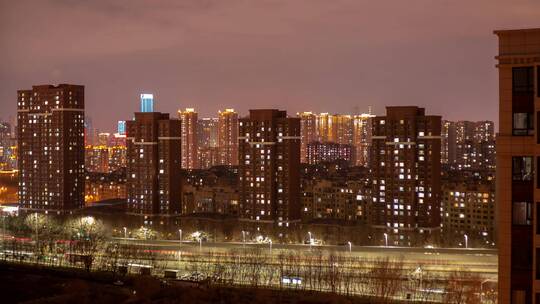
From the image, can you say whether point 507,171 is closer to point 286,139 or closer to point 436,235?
point 436,235

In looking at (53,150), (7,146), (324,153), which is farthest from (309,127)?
(53,150)

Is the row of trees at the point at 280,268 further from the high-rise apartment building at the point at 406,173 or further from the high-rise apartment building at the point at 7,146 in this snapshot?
the high-rise apartment building at the point at 7,146

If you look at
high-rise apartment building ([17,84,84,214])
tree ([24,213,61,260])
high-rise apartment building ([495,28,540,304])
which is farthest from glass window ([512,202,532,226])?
high-rise apartment building ([17,84,84,214])

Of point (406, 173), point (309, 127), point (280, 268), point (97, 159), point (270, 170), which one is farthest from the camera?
point (309, 127)

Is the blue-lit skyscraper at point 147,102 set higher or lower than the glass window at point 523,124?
higher

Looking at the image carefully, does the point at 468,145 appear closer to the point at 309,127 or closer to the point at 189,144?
the point at 309,127

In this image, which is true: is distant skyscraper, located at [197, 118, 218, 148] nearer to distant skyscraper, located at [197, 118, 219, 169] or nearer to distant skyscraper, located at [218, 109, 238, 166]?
distant skyscraper, located at [197, 118, 219, 169]

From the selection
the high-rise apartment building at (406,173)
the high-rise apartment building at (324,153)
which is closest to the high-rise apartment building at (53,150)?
the high-rise apartment building at (406,173)
